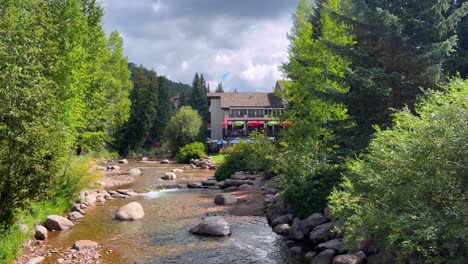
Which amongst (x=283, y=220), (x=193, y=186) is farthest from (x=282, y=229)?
(x=193, y=186)

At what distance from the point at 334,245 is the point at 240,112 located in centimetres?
5739

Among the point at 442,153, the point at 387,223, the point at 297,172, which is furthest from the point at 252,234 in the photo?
the point at 442,153

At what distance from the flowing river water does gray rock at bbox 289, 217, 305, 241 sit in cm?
43

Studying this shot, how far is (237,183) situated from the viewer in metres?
29.1

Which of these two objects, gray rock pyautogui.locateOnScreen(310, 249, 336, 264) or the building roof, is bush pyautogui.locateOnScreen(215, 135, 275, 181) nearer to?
gray rock pyautogui.locateOnScreen(310, 249, 336, 264)

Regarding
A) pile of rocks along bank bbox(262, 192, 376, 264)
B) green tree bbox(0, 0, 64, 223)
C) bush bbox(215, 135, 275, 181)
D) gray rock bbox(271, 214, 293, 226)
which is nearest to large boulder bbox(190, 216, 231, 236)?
pile of rocks along bank bbox(262, 192, 376, 264)

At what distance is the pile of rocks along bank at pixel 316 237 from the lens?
11.4 meters

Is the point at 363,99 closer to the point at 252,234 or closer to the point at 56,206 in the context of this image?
the point at 252,234

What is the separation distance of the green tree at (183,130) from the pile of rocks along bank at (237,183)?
1130 inches

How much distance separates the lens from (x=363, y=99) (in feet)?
53.6

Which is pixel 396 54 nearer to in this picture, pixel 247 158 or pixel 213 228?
pixel 213 228

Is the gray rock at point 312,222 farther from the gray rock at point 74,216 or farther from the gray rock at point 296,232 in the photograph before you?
the gray rock at point 74,216

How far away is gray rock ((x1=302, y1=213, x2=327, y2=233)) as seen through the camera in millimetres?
14984

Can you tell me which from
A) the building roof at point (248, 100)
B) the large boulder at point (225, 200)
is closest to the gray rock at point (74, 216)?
the large boulder at point (225, 200)
